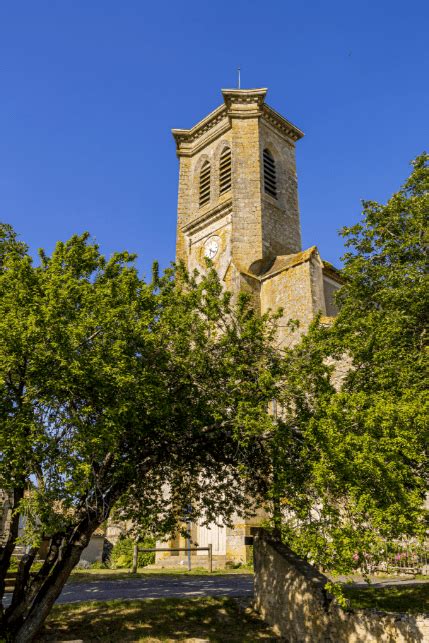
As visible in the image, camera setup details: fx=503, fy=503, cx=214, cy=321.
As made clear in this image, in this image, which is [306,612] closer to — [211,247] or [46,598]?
[46,598]

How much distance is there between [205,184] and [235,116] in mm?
4154

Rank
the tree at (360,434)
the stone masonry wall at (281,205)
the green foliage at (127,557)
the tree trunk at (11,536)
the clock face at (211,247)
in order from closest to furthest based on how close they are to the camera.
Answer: the tree at (360,434) → the tree trunk at (11,536) → the green foliage at (127,557) → the stone masonry wall at (281,205) → the clock face at (211,247)

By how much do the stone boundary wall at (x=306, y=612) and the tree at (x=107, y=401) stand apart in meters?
1.56

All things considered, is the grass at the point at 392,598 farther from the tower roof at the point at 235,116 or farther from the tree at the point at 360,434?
the tower roof at the point at 235,116

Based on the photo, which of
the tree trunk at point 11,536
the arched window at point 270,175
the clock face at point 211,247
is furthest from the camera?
the arched window at point 270,175

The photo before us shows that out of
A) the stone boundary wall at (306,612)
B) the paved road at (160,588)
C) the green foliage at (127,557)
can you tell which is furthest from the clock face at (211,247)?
the stone boundary wall at (306,612)

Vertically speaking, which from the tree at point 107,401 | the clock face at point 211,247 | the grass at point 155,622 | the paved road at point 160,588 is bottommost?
the grass at point 155,622

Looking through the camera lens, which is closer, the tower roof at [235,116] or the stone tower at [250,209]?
the stone tower at [250,209]

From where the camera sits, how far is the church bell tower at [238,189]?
25.5 metres

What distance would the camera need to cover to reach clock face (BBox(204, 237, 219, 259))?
1041 inches

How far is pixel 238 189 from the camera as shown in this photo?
2673cm

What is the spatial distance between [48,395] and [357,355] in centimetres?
606

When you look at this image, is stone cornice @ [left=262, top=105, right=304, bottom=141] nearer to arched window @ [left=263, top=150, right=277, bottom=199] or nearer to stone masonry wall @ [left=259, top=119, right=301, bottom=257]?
stone masonry wall @ [left=259, top=119, right=301, bottom=257]

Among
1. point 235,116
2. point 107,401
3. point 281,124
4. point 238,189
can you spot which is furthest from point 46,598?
point 281,124
